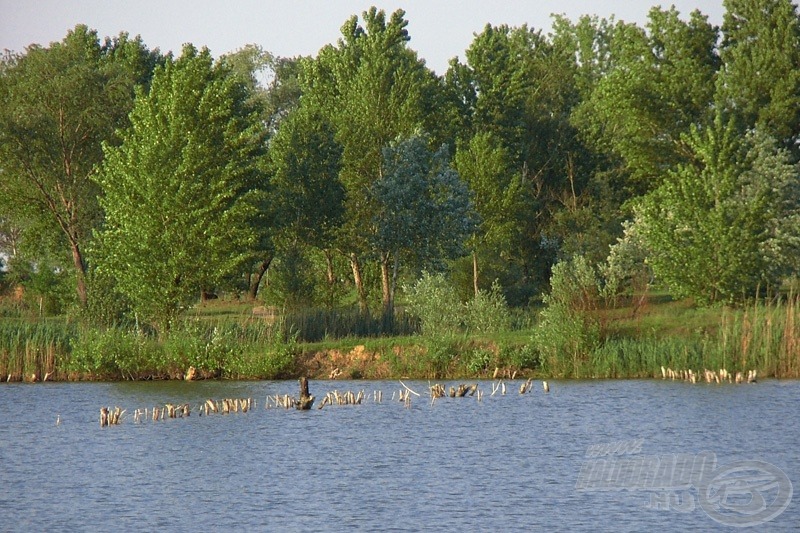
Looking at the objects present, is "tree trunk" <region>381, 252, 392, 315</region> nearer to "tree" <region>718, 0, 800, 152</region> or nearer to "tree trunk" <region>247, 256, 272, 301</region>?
"tree trunk" <region>247, 256, 272, 301</region>

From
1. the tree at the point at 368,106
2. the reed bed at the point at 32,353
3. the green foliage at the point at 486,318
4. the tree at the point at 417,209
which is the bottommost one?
the reed bed at the point at 32,353

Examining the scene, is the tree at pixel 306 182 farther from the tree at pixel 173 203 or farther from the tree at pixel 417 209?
the tree at pixel 173 203

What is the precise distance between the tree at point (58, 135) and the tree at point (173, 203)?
43.1 feet

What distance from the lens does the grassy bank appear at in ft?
143

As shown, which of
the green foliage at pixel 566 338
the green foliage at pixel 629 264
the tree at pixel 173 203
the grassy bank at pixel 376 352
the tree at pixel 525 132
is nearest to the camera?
the grassy bank at pixel 376 352

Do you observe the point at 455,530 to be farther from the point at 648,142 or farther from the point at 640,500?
the point at 648,142

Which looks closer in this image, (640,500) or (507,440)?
(640,500)

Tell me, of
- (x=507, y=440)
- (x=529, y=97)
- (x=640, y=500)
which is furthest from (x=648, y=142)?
(x=640, y=500)

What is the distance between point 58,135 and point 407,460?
A: 144ft

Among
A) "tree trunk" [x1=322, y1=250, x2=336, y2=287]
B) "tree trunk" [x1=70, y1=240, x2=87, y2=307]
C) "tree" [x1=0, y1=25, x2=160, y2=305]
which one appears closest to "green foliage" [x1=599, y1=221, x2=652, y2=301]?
"tree trunk" [x1=322, y1=250, x2=336, y2=287]

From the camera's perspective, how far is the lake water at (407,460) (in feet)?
81.3

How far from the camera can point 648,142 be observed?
7594cm

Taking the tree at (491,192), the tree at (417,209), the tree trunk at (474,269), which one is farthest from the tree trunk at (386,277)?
the tree at (491,192)

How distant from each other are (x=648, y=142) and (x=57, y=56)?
112ft
